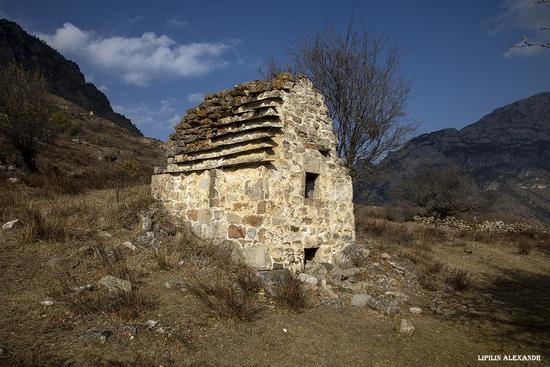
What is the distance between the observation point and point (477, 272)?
10.2m

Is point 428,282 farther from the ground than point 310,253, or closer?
closer

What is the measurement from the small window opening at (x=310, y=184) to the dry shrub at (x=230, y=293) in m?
2.24

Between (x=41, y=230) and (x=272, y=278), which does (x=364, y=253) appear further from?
(x=41, y=230)

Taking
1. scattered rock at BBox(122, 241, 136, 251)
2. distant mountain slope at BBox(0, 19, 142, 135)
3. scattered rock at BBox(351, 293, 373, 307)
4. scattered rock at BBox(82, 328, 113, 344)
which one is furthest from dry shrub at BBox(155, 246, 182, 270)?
distant mountain slope at BBox(0, 19, 142, 135)

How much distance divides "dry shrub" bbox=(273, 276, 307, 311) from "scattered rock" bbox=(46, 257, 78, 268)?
3.38m

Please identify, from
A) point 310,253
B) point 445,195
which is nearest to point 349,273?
point 310,253

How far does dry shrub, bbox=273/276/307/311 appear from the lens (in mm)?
5449

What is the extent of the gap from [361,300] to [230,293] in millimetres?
2566

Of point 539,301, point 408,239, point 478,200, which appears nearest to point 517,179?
point 478,200

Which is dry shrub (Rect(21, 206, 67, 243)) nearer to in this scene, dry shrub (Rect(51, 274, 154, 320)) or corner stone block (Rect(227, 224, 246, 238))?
dry shrub (Rect(51, 274, 154, 320))

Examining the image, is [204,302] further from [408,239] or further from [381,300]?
[408,239]

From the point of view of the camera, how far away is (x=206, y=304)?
4.91m

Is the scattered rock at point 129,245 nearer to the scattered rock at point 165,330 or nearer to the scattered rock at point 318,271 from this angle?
the scattered rock at point 165,330

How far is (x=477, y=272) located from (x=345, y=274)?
17.7 feet
